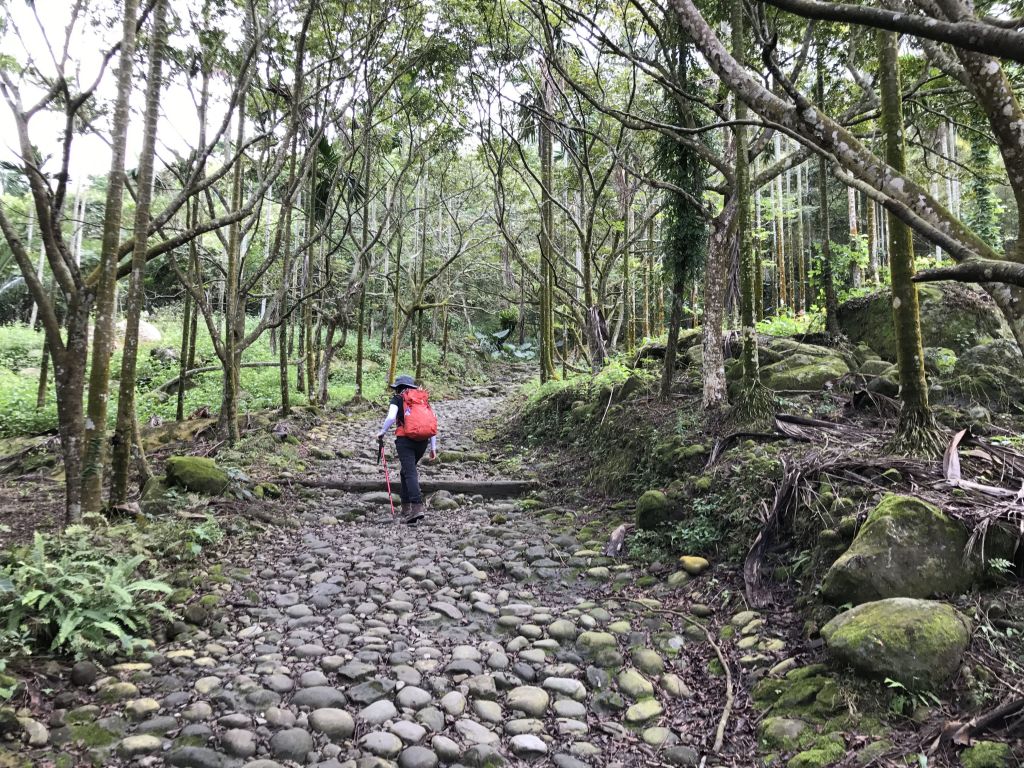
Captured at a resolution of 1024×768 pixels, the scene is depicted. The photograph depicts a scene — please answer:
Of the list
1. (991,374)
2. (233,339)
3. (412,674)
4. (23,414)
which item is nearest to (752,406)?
(991,374)

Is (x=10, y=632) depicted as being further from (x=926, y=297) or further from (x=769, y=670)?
(x=926, y=297)

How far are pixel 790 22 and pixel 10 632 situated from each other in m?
11.5

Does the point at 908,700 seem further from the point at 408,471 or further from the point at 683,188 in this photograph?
the point at 683,188

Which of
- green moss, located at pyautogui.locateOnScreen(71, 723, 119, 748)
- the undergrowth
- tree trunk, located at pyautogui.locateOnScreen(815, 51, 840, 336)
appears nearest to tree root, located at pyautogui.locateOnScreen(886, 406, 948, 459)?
tree trunk, located at pyautogui.locateOnScreen(815, 51, 840, 336)

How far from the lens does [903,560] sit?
3.53 metres

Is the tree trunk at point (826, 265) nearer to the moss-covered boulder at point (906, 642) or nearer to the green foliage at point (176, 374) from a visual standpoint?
the moss-covered boulder at point (906, 642)

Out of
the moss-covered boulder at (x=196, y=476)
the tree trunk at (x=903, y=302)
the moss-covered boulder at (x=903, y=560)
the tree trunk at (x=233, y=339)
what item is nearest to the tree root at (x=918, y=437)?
the tree trunk at (x=903, y=302)

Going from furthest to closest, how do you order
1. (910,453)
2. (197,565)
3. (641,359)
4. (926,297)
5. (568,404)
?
(568,404), (641,359), (926,297), (197,565), (910,453)

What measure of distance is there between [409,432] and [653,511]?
350cm

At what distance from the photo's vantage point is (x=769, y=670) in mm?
3504

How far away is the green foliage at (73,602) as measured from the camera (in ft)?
11.3

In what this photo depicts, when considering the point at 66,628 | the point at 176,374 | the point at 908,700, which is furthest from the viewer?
the point at 176,374

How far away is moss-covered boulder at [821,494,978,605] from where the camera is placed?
345 cm

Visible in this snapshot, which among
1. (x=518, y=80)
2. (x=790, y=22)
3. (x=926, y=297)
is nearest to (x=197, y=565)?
(x=926, y=297)
